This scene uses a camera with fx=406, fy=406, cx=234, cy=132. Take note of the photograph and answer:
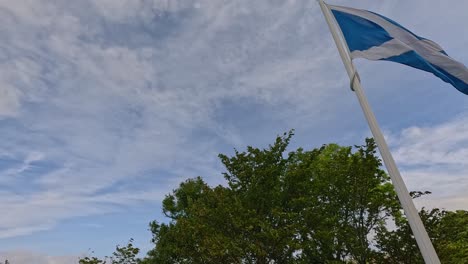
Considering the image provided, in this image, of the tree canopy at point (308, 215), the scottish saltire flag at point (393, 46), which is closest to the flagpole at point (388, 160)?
the scottish saltire flag at point (393, 46)

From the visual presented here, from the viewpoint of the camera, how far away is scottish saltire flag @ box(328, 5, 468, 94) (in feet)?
22.8

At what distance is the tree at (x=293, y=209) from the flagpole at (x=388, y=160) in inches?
509

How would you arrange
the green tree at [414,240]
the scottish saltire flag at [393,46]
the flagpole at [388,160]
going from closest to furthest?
the flagpole at [388,160] < the scottish saltire flag at [393,46] < the green tree at [414,240]

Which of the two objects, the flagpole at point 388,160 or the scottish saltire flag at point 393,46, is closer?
the flagpole at point 388,160

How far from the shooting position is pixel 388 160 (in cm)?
611

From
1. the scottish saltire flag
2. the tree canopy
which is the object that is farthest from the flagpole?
the tree canopy

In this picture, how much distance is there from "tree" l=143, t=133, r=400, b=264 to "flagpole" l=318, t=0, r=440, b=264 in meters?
12.9

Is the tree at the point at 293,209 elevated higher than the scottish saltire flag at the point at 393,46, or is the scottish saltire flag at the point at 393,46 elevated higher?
the tree at the point at 293,209

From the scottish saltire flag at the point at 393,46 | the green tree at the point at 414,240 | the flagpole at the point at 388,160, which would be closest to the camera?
the flagpole at the point at 388,160

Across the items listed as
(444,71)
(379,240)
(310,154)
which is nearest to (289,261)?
(379,240)

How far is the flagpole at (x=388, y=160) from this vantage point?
5.58 metres

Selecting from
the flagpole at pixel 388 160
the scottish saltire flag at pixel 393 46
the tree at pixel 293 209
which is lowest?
the flagpole at pixel 388 160

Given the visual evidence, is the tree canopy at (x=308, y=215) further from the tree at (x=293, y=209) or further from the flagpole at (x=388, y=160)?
the flagpole at (x=388, y=160)

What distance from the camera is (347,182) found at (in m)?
19.9
